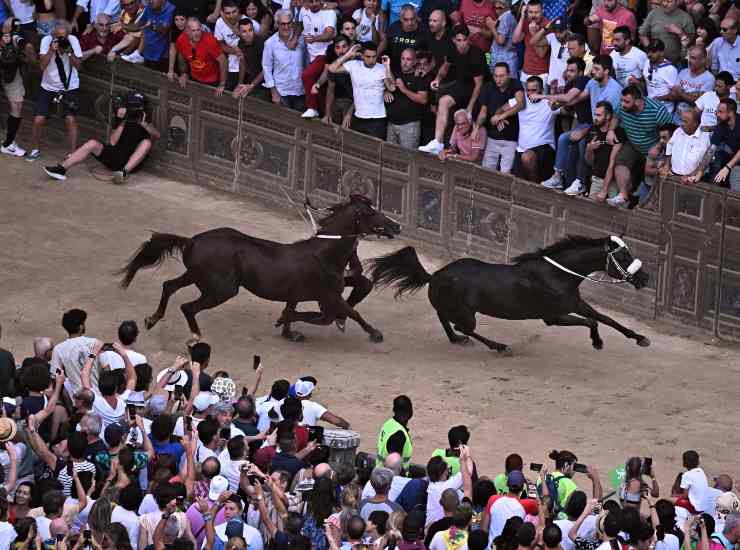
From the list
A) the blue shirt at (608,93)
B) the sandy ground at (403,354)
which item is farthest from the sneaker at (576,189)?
the sandy ground at (403,354)

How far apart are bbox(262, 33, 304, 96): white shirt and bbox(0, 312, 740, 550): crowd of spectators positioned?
7.73 meters

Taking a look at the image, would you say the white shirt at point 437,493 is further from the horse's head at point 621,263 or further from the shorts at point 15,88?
the shorts at point 15,88

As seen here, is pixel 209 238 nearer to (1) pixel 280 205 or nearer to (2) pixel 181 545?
(1) pixel 280 205

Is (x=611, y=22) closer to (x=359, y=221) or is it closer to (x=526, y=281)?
(x=526, y=281)

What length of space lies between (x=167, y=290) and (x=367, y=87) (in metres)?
3.87

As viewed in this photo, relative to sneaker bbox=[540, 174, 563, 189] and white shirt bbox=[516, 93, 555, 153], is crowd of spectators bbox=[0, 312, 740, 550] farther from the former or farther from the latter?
white shirt bbox=[516, 93, 555, 153]

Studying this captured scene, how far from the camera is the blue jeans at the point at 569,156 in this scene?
1975 centimetres

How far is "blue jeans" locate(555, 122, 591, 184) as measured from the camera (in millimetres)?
19750

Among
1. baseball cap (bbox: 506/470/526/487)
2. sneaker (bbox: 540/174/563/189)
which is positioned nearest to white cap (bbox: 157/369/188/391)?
baseball cap (bbox: 506/470/526/487)

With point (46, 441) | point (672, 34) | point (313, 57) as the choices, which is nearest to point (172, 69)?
point (313, 57)

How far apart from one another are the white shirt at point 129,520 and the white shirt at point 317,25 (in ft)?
34.0

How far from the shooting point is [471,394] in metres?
17.6

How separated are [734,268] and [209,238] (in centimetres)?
539

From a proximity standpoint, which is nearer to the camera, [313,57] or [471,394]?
[471,394]
